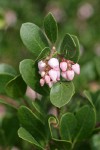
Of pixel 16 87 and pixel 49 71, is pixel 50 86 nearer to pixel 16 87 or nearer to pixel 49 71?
pixel 49 71

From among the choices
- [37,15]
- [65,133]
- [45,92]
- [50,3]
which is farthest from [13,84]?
[50,3]

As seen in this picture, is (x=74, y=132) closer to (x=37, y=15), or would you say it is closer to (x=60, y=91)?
(x=60, y=91)

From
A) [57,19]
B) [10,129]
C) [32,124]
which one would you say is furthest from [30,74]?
[57,19]

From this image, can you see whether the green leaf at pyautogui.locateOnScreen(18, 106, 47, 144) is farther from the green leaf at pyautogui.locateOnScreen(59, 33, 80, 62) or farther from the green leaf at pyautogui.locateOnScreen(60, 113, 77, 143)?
the green leaf at pyautogui.locateOnScreen(59, 33, 80, 62)

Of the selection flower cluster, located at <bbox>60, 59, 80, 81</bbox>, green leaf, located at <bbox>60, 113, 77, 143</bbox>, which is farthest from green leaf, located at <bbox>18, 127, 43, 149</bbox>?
flower cluster, located at <bbox>60, 59, 80, 81</bbox>

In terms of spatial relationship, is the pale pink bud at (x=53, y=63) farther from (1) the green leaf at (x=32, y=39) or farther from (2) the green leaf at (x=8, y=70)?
(2) the green leaf at (x=8, y=70)
